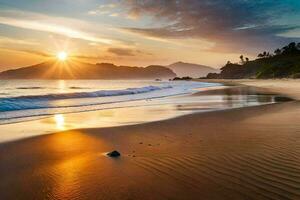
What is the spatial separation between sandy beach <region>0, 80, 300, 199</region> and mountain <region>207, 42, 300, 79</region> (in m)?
92.0

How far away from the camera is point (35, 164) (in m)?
6.11

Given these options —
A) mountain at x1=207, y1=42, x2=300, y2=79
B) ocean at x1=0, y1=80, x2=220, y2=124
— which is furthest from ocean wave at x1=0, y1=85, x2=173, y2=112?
mountain at x1=207, y1=42, x2=300, y2=79

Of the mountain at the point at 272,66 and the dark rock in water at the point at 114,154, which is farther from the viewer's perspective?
the mountain at the point at 272,66

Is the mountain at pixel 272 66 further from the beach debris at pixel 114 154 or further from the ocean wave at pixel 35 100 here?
the beach debris at pixel 114 154

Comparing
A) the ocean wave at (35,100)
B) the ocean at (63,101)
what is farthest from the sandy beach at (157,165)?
the ocean wave at (35,100)

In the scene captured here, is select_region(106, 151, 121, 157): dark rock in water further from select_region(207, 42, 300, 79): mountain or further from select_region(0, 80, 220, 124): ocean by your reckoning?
select_region(207, 42, 300, 79): mountain

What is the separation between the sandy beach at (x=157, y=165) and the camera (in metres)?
4.62

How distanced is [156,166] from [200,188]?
132 cm

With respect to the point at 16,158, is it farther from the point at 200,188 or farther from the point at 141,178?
the point at 200,188

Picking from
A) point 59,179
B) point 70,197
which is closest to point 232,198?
point 70,197

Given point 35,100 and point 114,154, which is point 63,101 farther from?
point 114,154

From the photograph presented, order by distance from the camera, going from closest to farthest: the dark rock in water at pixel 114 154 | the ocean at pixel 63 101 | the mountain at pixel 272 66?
the dark rock in water at pixel 114 154 → the ocean at pixel 63 101 → the mountain at pixel 272 66

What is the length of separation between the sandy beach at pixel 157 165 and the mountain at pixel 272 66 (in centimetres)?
9199

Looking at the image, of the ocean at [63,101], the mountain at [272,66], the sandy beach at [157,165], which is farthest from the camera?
the mountain at [272,66]
